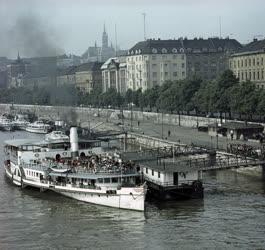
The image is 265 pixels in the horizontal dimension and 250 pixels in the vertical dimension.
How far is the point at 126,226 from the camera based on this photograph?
38.0m

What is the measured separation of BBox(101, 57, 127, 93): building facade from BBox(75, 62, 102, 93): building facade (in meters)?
9.23

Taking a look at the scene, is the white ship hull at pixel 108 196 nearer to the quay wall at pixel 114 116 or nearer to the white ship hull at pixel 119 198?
the white ship hull at pixel 119 198

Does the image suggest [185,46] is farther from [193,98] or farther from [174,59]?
[193,98]

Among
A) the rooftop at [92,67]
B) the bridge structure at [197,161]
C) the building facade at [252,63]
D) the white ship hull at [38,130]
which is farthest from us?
the rooftop at [92,67]

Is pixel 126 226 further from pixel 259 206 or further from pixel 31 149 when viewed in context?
pixel 31 149

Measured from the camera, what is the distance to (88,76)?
Result: 184 m

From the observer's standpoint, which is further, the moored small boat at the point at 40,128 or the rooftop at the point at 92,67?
the rooftop at the point at 92,67

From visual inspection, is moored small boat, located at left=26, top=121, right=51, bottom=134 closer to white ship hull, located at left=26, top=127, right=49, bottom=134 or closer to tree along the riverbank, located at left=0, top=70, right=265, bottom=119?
white ship hull, located at left=26, top=127, right=49, bottom=134

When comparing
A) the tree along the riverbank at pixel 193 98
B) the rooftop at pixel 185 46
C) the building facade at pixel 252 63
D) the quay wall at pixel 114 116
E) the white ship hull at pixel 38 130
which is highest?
the rooftop at pixel 185 46

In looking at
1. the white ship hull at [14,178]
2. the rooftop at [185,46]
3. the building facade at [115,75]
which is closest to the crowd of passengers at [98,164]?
the white ship hull at [14,178]

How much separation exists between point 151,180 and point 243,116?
37884 mm

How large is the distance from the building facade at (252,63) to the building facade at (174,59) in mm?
24838

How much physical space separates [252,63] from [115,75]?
2469 inches

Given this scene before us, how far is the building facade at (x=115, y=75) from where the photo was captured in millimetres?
154250
